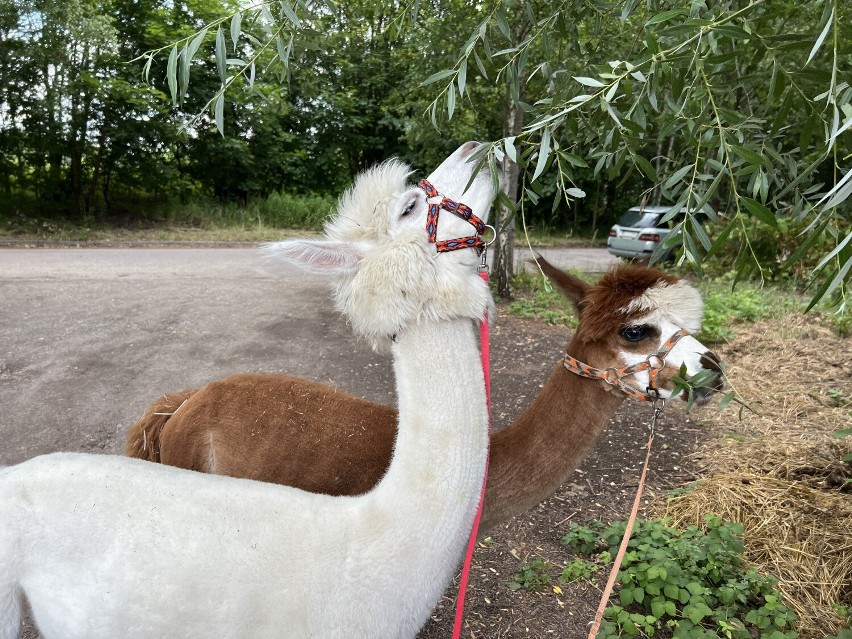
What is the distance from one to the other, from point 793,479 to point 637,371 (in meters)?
2.27

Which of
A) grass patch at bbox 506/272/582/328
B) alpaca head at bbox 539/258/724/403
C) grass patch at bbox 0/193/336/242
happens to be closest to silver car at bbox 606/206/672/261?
grass patch at bbox 506/272/582/328

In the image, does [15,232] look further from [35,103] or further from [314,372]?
[314,372]

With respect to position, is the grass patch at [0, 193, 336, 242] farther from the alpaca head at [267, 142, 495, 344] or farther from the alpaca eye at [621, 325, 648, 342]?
the alpaca head at [267, 142, 495, 344]

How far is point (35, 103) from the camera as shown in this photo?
1312cm

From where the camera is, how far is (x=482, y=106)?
8375 mm

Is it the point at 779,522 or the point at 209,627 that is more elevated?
the point at 209,627

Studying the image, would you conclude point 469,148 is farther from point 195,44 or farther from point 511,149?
point 195,44

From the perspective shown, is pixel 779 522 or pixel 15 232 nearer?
pixel 779 522

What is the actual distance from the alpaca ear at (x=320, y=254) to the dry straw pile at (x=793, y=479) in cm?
149

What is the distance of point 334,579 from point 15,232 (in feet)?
50.0

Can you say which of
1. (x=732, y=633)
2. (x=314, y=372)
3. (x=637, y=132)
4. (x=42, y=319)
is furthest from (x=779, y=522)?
(x=42, y=319)

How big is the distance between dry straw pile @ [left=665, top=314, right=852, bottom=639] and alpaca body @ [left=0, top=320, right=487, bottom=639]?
4.19ft

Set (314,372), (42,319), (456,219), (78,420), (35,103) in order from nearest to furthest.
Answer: (456,219)
(78,420)
(314,372)
(42,319)
(35,103)

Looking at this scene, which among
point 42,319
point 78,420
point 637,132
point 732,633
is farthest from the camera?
point 42,319
